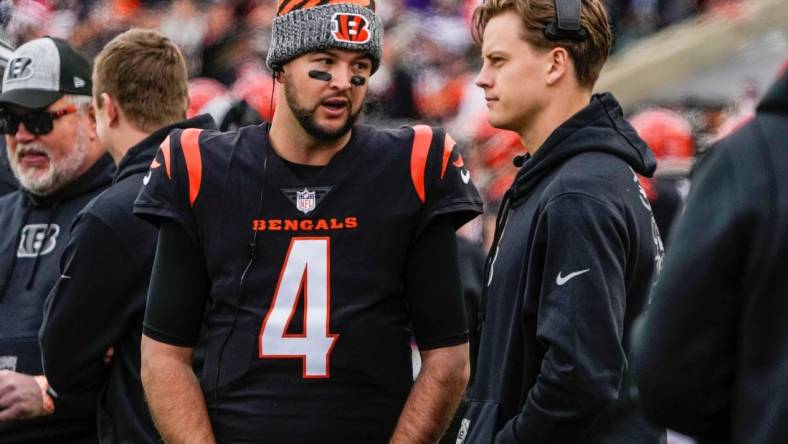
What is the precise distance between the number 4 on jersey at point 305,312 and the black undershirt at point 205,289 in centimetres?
26

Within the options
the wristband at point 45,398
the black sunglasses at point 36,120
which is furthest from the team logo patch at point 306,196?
the black sunglasses at point 36,120

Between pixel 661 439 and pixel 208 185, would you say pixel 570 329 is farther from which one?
pixel 208 185

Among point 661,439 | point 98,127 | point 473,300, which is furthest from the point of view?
point 473,300

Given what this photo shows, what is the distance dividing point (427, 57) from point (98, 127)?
6.71 metres

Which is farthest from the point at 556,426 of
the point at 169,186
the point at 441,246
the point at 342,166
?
the point at 169,186

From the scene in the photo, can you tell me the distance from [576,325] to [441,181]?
68cm

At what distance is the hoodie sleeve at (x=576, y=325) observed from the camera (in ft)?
10.9

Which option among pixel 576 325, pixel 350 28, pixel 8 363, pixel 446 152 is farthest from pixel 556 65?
pixel 8 363

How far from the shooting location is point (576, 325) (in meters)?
3.34

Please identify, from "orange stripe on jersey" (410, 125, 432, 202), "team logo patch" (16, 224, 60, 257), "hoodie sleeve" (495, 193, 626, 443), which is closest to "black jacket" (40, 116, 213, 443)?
"team logo patch" (16, 224, 60, 257)

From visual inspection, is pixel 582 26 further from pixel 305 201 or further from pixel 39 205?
pixel 39 205

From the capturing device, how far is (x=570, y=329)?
3.34 m

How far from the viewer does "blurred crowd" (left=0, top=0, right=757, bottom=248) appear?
1033cm

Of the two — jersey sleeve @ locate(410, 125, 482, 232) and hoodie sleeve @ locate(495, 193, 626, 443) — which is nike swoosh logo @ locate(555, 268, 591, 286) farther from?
jersey sleeve @ locate(410, 125, 482, 232)
